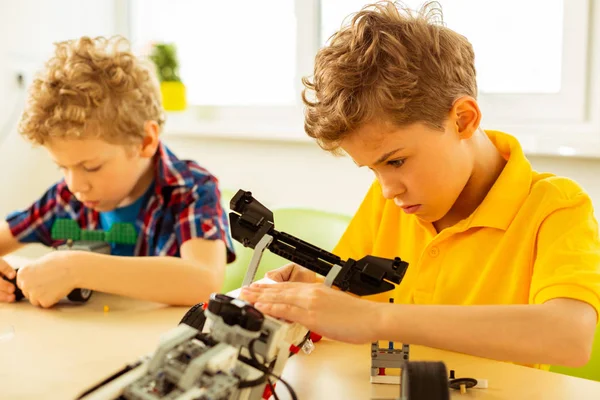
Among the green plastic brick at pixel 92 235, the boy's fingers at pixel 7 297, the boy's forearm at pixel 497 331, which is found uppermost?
the boy's forearm at pixel 497 331

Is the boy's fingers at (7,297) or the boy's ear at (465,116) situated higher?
the boy's ear at (465,116)

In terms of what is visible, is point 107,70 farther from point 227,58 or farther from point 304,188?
point 227,58

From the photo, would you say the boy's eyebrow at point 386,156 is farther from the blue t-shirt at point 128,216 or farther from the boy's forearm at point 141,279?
the blue t-shirt at point 128,216

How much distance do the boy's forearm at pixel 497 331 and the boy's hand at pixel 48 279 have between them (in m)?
0.69

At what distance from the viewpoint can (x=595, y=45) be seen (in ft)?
6.04

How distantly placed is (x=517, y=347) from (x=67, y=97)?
111 cm

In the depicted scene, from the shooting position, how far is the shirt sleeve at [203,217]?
156cm

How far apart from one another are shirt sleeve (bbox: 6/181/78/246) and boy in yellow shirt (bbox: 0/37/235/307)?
0.08 m

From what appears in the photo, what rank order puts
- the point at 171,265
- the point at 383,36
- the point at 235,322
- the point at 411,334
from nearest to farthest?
1. the point at 235,322
2. the point at 411,334
3. the point at 383,36
4. the point at 171,265

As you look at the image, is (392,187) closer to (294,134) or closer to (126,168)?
(126,168)

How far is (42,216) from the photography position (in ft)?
5.89

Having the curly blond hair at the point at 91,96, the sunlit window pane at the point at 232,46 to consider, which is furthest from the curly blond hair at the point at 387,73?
the sunlit window pane at the point at 232,46

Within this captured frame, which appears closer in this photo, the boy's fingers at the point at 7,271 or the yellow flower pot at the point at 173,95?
the boy's fingers at the point at 7,271

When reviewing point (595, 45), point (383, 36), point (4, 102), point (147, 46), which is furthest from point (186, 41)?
point (383, 36)
